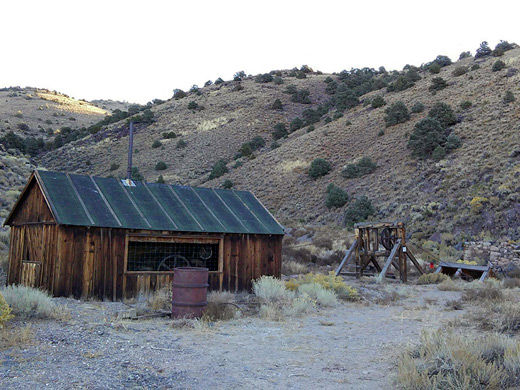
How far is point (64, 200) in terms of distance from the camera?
12.9 metres

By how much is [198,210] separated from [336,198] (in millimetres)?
20024

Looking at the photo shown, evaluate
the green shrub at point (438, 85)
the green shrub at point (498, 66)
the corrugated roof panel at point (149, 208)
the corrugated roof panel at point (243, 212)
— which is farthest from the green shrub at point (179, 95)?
the corrugated roof panel at point (149, 208)

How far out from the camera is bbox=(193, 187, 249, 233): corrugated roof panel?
15.0m

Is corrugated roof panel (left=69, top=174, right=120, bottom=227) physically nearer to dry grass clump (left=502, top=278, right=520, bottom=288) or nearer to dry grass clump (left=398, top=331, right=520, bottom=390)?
dry grass clump (left=398, top=331, right=520, bottom=390)

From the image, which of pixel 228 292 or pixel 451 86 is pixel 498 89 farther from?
pixel 228 292

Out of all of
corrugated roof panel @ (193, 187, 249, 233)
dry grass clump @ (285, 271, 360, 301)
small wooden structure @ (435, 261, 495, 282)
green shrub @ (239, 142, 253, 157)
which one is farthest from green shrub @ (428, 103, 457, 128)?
corrugated roof panel @ (193, 187, 249, 233)

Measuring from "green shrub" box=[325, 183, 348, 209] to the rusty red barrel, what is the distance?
24345 millimetres

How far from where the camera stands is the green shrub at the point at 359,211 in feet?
102

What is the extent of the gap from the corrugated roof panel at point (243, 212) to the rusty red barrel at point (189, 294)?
4.82m

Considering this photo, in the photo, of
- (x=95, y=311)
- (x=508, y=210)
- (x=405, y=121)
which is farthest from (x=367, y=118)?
(x=95, y=311)

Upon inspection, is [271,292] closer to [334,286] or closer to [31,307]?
[334,286]

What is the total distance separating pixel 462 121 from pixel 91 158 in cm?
3717

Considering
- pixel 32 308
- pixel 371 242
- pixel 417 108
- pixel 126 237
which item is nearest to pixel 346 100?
pixel 417 108

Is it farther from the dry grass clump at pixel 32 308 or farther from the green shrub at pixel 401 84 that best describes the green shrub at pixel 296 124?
the dry grass clump at pixel 32 308
